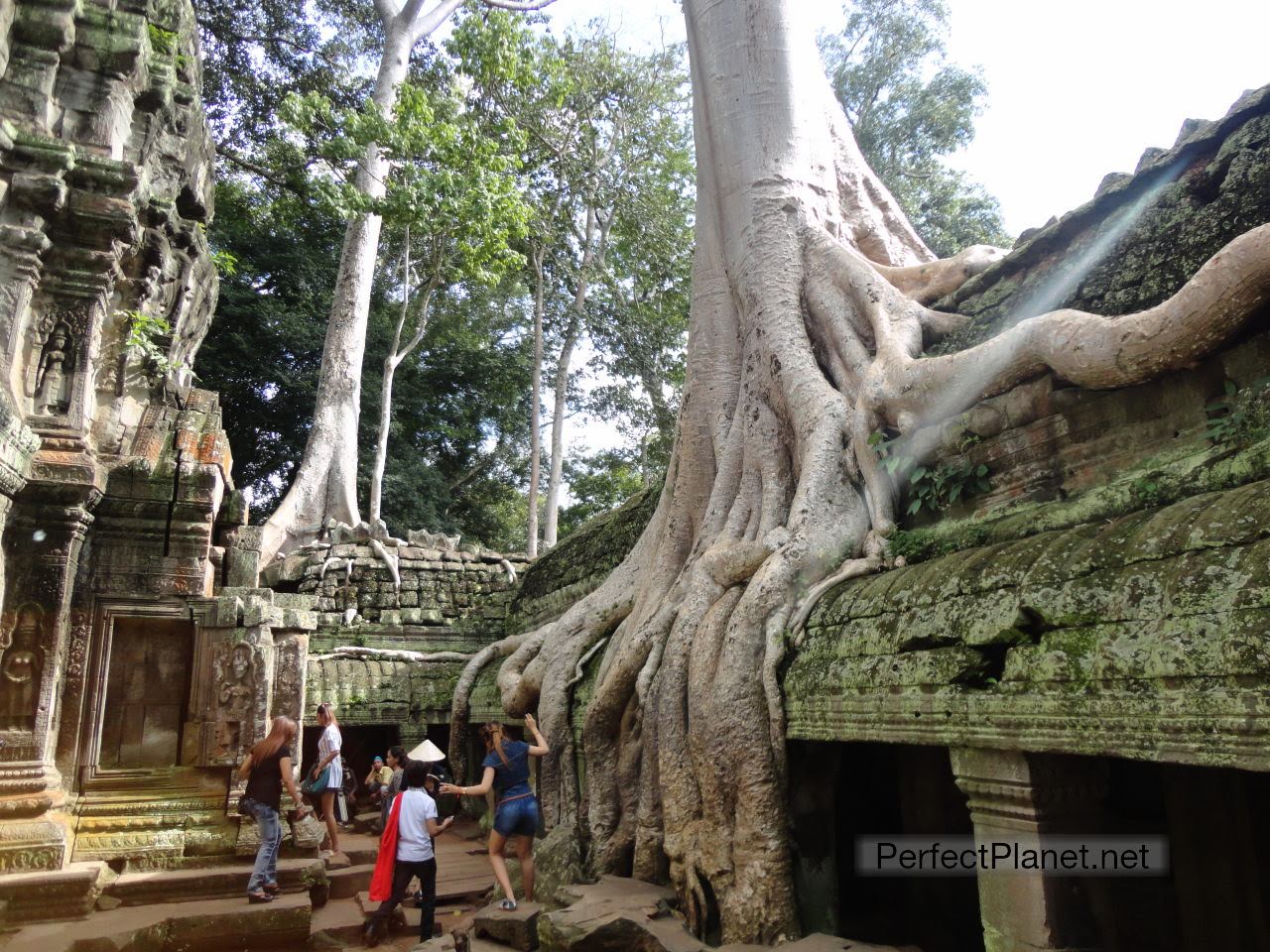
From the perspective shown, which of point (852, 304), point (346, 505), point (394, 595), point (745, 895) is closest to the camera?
point (745, 895)

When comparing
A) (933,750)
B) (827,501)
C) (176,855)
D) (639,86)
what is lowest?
(176,855)

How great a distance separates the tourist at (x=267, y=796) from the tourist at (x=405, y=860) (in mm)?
543

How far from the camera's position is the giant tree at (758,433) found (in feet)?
11.6

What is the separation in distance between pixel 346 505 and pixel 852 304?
843 centimetres

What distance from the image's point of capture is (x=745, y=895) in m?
3.53

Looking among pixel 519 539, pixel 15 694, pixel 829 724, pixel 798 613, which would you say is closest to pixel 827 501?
pixel 798 613

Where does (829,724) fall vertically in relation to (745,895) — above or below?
above

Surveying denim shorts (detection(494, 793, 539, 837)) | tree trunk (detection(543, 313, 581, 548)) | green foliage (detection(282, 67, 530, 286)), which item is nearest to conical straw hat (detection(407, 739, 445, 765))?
denim shorts (detection(494, 793, 539, 837))

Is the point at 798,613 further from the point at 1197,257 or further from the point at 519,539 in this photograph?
the point at 519,539

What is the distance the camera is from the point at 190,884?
4609 mm

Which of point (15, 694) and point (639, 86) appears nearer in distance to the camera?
point (15, 694)

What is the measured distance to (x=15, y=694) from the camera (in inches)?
180

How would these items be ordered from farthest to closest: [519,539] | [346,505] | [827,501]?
1. [519,539]
2. [346,505]
3. [827,501]

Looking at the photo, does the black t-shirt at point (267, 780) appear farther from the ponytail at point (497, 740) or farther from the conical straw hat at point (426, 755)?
the ponytail at point (497, 740)
